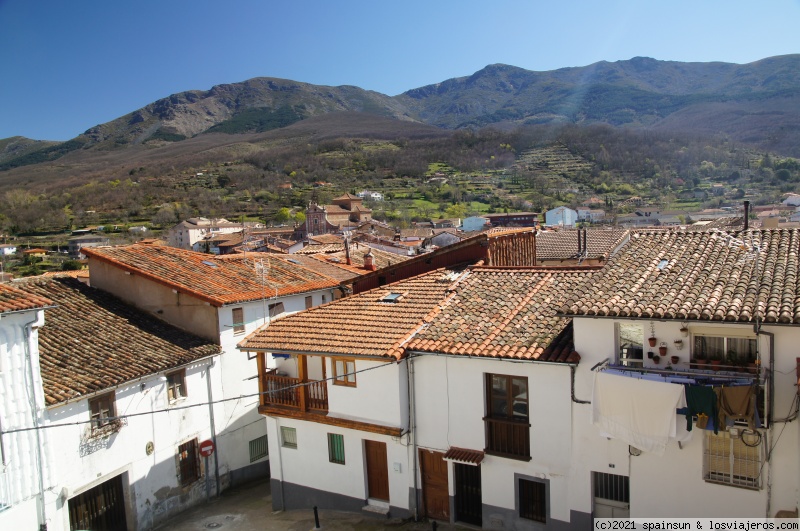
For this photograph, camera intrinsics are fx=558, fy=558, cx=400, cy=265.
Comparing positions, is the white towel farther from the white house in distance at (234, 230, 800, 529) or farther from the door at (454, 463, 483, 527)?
the door at (454, 463, 483, 527)

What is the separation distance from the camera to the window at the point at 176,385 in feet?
52.1

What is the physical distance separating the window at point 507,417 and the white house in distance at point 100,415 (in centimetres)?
695

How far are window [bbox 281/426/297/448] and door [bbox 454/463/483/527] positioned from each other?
4.65 m

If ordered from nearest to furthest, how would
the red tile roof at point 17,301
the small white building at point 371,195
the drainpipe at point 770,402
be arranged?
1. the drainpipe at point 770,402
2. the red tile roof at point 17,301
3. the small white building at point 371,195

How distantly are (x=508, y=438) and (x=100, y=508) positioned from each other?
10365 mm

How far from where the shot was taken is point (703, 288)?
9.95 meters

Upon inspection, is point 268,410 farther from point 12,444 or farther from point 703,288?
point 703,288

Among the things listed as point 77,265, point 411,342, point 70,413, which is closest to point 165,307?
point 70,413

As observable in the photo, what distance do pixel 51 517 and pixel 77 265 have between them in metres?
51.5

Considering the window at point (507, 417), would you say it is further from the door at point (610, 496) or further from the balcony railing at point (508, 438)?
the door at point (610, 496)

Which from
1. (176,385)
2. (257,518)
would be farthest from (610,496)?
(176,385)

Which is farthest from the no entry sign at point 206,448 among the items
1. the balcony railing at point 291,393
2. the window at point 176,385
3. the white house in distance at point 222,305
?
the balcony railing at point 291,393

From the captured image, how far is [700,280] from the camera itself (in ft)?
33.9

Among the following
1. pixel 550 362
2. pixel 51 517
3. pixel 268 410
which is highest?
pixel 550 362
